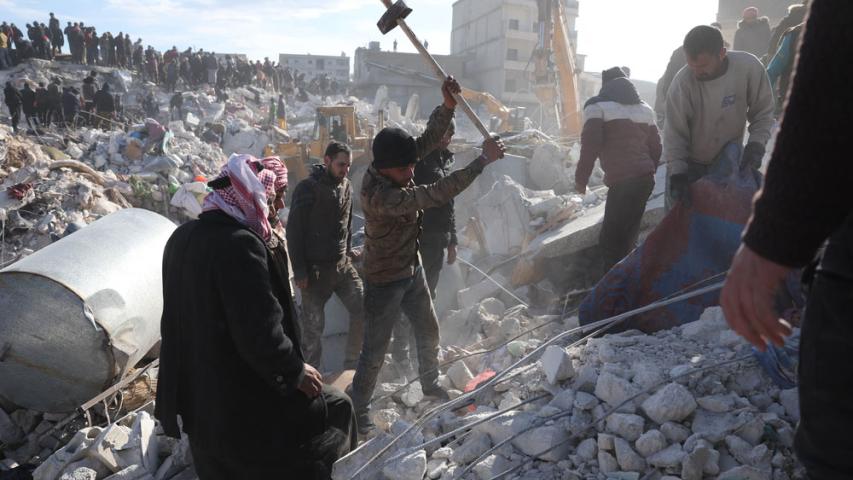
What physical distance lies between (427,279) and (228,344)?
2637mm

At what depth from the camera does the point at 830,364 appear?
38.3 inches

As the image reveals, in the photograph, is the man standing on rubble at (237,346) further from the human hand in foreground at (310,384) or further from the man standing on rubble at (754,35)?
the man standing on rubble at (754,35)

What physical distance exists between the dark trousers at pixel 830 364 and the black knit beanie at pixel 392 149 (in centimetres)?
238

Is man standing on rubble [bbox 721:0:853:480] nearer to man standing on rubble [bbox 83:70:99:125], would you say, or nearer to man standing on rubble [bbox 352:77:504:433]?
man standing on rubble [bbox 352:77:504:433]

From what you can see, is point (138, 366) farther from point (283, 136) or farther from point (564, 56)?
point (283, 136)

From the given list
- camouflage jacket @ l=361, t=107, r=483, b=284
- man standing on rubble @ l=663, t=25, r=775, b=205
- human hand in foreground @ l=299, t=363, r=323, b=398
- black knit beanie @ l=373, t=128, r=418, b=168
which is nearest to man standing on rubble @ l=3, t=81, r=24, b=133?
camouflage jacket @ l=361, t=107, r=483, b=284

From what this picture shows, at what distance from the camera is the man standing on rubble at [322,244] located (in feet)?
14.5

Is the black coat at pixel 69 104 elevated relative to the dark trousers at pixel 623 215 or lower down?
elevated

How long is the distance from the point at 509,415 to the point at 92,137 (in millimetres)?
15352

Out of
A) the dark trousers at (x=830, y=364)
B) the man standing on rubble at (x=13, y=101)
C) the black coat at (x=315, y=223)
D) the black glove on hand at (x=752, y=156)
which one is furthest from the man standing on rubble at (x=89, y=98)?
the dark trousers at (x=830, y=364)

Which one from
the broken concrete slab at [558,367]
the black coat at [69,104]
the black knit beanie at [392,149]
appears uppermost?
the black coat at [69,104]

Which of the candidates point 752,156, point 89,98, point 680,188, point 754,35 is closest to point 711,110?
point 752,156

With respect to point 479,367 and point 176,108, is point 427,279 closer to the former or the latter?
point 479,367

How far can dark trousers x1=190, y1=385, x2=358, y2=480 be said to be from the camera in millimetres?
2203
